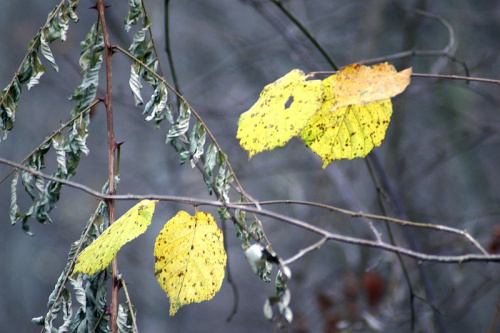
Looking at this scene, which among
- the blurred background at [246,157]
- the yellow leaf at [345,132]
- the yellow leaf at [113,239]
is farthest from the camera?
the blurred background at [246,157]

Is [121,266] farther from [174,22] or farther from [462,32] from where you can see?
[462,32]

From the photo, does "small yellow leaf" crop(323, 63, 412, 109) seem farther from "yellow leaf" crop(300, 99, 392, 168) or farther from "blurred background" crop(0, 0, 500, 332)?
"blurred background" crop(0, 0, 500, 332)

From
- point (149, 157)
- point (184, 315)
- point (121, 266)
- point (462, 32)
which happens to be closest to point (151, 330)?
point (184, 315)

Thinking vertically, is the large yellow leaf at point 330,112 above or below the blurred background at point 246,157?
above

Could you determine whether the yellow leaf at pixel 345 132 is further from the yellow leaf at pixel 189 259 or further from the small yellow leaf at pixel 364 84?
the yellow leaf at pixel 189 259

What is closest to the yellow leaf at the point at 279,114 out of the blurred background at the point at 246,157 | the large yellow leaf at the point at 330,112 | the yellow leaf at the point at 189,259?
the large yellow leaf at the point at 330,112

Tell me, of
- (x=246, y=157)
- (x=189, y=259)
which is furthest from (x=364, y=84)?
(x=246, y=157)
